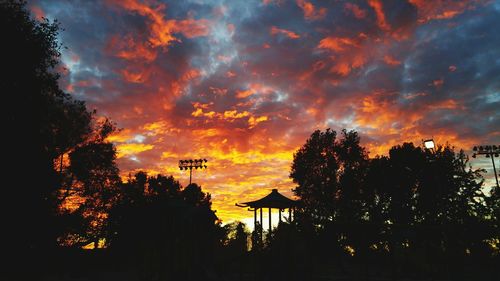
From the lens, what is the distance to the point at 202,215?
2491cm

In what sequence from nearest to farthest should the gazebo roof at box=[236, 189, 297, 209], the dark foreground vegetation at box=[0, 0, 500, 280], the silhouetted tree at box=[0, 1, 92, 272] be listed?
1. the dark foreground vegetation at box=[0, 0, 500, 280]
2. the silhouetted tree at box=[0, 1, 92, 272]
3. the gazebo roof at box=[236, 189, 297, 209]

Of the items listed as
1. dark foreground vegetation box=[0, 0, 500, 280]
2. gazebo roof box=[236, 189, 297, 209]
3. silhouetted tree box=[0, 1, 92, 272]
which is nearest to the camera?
dark foreground vegetation box=[0, 0, 500, 280]

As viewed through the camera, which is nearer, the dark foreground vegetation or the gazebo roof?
the dark foreground vegetation

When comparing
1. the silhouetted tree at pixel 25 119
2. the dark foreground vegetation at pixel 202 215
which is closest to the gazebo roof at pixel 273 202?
the dark foreground vegetation at pixel 202 215

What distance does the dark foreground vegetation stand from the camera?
375 inches

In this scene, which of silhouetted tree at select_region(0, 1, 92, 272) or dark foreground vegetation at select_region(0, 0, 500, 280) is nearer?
dark foreground vegetation at select_region(0, 0, 500, 280)

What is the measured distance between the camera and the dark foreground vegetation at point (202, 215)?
952 centimetres

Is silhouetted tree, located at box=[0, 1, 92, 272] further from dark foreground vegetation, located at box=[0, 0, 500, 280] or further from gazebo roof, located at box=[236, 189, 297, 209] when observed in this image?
gazebo roof, located at box=[236, 189, 297, 209]

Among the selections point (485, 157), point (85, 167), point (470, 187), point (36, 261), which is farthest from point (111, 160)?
point (485, 157)

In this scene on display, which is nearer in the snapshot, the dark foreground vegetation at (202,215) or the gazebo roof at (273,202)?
the dark foreground vegetation at (202,215)

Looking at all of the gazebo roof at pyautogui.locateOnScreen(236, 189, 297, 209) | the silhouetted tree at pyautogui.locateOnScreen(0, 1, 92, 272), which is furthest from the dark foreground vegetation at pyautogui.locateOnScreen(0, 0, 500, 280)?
the gazebo roof at pyautogui.locateOnScreen(236, 189, 297, 209)

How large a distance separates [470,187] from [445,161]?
33.6 feet

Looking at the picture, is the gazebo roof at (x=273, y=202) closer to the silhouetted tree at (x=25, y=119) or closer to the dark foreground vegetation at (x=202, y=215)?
the dark foreground vegetation at (x=202, y=215)

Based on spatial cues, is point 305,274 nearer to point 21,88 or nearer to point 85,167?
point 21,88
